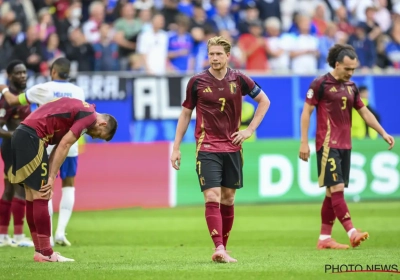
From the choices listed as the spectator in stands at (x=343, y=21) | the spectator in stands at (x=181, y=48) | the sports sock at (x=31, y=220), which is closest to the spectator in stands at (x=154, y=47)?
the spectator in stands at (x=181, y=48)

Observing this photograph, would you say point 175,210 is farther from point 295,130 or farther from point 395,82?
point 395,82

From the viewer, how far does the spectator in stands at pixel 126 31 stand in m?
23.5

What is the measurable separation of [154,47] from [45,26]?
9.03ft

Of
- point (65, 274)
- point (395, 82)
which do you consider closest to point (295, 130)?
point (395, 82)

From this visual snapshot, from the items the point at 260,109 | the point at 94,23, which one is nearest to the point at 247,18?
the point at 94,23

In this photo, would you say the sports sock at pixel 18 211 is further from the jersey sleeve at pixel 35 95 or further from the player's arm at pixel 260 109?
the player's arm at pixel 260 109

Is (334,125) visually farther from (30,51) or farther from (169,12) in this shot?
(169,12)

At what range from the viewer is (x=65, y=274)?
384 inches

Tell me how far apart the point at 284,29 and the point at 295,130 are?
13.6 ft

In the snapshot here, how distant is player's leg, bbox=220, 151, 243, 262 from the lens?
36.0 ft

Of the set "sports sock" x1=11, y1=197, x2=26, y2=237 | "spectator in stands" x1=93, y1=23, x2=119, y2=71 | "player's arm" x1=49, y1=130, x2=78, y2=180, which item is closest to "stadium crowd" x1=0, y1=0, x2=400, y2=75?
"spectator in stands" x1=93, y1=23, x2=119, y2=71

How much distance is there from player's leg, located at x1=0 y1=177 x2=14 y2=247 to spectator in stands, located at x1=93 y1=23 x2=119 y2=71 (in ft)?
29.6

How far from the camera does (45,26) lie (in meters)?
22.9

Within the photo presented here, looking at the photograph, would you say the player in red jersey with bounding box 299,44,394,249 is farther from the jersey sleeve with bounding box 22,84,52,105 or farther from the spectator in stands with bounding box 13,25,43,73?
the spectator in stands with bounding box 13,25,43,73
